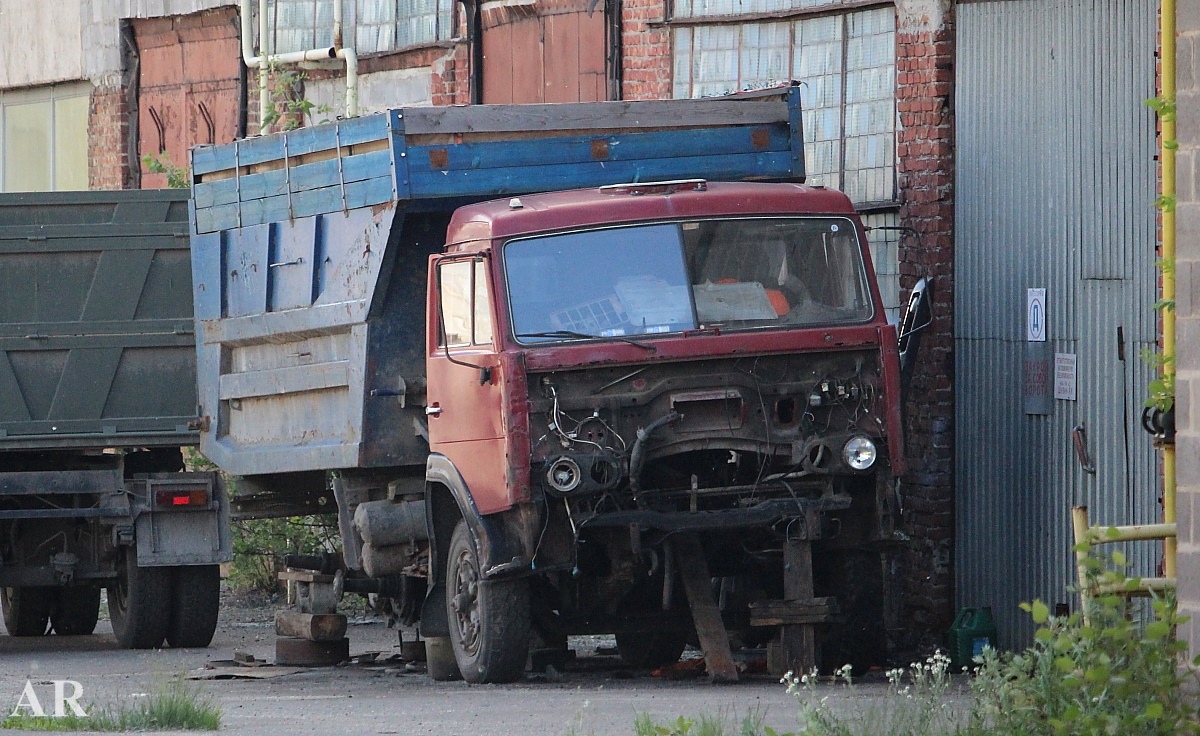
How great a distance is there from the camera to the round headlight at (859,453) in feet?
32.8

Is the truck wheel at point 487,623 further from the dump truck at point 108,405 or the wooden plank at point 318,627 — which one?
the dump truck at point 108,405

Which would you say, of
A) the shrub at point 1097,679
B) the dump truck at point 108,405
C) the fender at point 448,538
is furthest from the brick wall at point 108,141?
the shrub at point 1097,679

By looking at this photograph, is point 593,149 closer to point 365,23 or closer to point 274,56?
point 365,23

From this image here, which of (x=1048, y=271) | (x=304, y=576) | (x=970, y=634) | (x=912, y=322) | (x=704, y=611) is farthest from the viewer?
(x=304, y=576)

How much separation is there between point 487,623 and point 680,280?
6.41 ft

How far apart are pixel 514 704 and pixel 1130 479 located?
3822mm

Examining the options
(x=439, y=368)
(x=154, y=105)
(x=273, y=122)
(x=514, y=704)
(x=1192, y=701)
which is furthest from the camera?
(x=154, y=105)

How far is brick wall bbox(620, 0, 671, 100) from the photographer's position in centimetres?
1515

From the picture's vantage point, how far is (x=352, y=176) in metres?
11.7

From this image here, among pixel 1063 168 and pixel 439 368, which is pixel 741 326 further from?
pixel 1063 168

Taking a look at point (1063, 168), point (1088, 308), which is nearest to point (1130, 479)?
point (1088, 308)

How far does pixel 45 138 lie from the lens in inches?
904

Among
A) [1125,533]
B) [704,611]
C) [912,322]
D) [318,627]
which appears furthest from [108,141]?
[1125,533]

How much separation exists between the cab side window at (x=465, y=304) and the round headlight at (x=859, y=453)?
1.83 m
